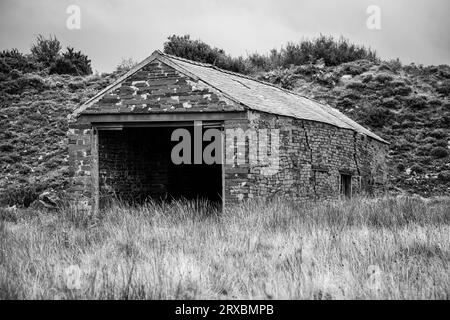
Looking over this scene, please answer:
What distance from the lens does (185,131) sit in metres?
17.0

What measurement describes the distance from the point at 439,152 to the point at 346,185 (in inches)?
318

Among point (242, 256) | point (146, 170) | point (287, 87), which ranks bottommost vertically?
point (242, 256)

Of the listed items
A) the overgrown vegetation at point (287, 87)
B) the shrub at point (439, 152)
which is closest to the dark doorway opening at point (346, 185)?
the overgrown vegetation at point (287, 87)

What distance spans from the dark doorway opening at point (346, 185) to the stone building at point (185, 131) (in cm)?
108

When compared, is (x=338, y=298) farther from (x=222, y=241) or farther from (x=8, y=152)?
(x=8, y=152)

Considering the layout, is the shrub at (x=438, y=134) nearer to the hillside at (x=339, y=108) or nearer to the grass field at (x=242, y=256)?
the hillside at (x=339, y=108)

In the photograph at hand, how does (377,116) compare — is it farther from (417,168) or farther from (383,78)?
(417,168)

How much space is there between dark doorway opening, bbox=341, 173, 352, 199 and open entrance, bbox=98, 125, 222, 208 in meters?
3.93

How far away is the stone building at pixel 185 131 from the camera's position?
13305 millimetres

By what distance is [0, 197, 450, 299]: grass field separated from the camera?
598 centimetres

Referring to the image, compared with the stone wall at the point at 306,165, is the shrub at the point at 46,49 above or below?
above

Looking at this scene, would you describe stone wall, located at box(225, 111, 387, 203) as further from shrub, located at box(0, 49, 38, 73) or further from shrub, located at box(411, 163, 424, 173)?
shrub, located at box(0, 49, 38, 73)

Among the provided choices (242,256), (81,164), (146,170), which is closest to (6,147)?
(146,170)

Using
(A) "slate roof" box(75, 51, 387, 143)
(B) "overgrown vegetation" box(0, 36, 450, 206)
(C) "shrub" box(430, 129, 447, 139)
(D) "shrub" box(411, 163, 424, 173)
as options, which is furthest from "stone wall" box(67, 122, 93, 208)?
(C) "shrub" box(430, 129, 447, 139)
